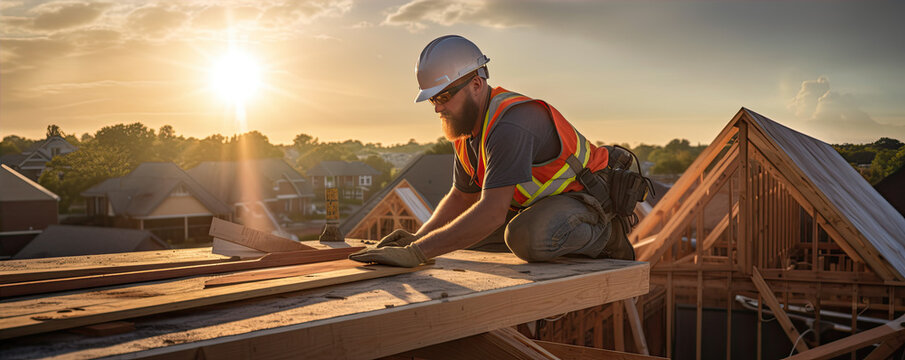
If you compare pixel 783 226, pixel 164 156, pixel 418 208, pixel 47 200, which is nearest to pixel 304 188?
pixel 164 156

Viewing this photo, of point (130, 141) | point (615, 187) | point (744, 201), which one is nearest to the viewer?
point (615, 187)

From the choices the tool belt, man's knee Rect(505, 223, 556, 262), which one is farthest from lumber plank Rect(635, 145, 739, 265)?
man's knee Rect(505, 223, 556, 262)

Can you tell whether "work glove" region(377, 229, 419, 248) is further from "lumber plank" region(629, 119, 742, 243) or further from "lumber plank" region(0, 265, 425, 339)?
"lumber plank" region(629, 119, 742, 243)

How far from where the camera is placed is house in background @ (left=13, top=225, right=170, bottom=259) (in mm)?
29297

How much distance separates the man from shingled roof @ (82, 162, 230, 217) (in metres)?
42.5

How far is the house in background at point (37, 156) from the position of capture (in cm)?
5616

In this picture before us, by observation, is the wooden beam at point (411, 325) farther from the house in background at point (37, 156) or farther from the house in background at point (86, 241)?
the house in background at point (37, 156)

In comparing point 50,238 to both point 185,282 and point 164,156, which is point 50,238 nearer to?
point 185,282

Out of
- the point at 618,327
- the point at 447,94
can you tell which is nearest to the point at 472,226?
the point at 447,94

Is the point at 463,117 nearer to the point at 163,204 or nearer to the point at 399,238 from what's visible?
the point at 399,238

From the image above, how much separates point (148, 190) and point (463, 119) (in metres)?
43.8

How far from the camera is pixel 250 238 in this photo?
3.62 metres

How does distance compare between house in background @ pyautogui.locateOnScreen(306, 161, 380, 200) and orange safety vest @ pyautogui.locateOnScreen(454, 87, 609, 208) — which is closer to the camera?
orange safety vest @ pyautogui.locateOnScreen(454, 87, 609, 208)

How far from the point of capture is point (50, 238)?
31.1m
